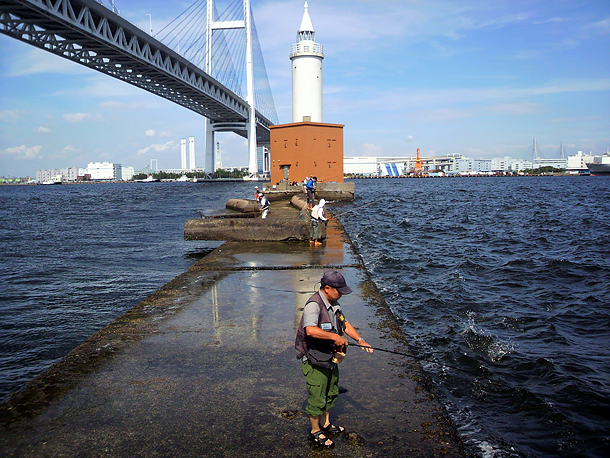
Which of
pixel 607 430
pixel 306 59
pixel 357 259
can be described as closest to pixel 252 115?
pixel 306 59

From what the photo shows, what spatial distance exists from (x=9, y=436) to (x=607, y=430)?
14.9ft

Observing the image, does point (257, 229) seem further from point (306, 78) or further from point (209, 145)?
point (209, 145)

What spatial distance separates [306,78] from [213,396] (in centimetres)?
4846

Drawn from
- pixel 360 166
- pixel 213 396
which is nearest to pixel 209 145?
pixel 213 396

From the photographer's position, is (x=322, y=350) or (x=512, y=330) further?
(x=512, y=330)

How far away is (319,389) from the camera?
10.7ft

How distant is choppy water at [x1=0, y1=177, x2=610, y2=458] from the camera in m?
4.55

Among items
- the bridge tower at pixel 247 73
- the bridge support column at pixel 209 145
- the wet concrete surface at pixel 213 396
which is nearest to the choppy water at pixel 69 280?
the wet concrete surface at pixel 213 396

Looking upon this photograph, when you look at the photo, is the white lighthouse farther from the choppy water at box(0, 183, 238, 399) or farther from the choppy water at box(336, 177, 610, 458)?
the choppy water at box(336, 177, 610, 458)

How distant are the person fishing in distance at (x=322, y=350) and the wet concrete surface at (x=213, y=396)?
0.13 meters

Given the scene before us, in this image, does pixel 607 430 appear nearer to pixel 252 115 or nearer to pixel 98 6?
pixel 98 6

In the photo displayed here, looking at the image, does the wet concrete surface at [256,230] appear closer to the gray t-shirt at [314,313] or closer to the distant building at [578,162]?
the gray t-shirt at [314,313]

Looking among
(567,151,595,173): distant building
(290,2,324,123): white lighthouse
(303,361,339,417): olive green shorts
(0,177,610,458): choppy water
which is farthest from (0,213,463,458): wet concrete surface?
(567,151,595,173): distant building

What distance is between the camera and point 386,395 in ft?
12.6
